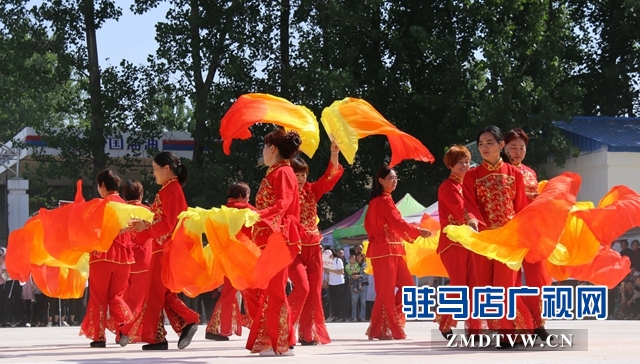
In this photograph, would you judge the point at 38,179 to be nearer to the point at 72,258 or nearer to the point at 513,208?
the point at 72,258

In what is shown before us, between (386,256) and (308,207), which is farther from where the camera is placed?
(386,256)

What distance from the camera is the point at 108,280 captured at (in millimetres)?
10117

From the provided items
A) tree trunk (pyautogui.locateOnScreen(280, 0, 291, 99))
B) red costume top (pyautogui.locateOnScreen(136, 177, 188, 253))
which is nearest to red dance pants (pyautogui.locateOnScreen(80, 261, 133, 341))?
red costume top (pyautogui.locateOnScreen(136, 177, 188, 253))

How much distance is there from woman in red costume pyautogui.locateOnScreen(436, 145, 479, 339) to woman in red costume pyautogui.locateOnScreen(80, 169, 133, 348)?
2.86 metres

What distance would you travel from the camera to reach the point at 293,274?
916cm

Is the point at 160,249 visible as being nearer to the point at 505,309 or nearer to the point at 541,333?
the point at 505,309

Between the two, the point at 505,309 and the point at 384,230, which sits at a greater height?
the point at 384,230

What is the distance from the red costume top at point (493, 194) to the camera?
27.7 feet


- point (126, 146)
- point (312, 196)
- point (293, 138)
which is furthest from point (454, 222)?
point (126, 146)

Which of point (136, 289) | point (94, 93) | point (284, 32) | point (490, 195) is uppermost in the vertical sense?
point (284, 32)

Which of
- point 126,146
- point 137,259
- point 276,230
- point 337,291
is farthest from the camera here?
point 126,146

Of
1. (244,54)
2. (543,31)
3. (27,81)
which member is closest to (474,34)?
(543,31)

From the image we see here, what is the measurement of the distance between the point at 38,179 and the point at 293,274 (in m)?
19.8

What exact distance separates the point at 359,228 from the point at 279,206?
1316 cm
